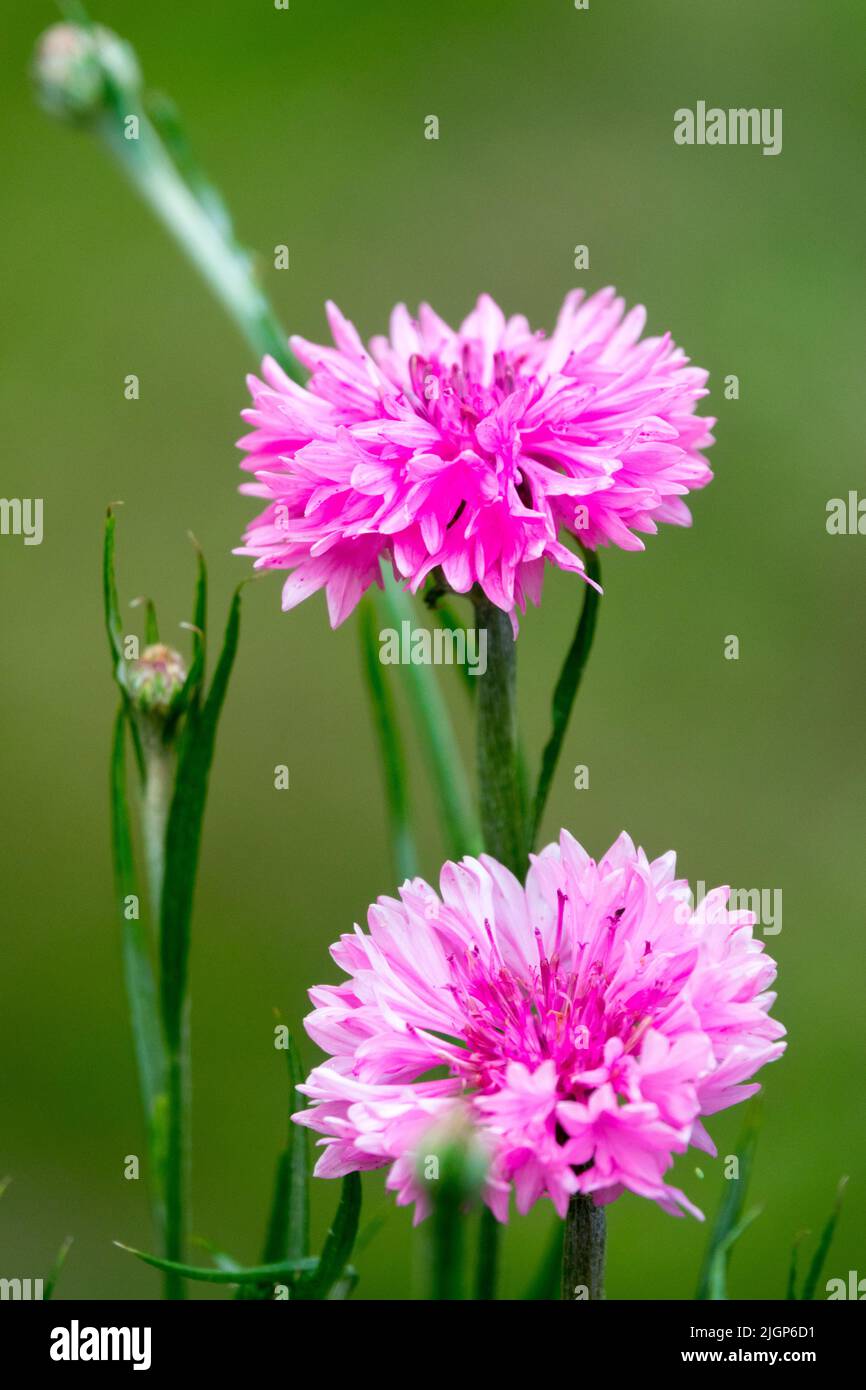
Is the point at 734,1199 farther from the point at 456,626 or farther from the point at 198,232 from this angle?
the point at 198,232

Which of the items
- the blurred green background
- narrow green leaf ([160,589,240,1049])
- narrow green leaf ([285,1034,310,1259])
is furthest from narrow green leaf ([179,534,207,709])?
the blurred green background

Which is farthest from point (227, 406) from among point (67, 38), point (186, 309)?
point (67, 38)

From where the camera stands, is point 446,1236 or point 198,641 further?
point 198,641

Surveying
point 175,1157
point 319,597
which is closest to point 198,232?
point 175,1157

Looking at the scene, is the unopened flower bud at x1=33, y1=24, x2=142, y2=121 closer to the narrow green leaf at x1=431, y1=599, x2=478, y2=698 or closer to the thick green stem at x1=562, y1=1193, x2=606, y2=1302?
the narrow green leaf at x1=431, y1=599, x2=478, y2=698

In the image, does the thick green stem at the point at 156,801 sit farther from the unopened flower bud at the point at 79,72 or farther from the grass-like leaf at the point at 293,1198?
the unopened flower bud at the point at 79,72

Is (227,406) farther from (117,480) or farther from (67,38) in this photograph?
(67,38)
